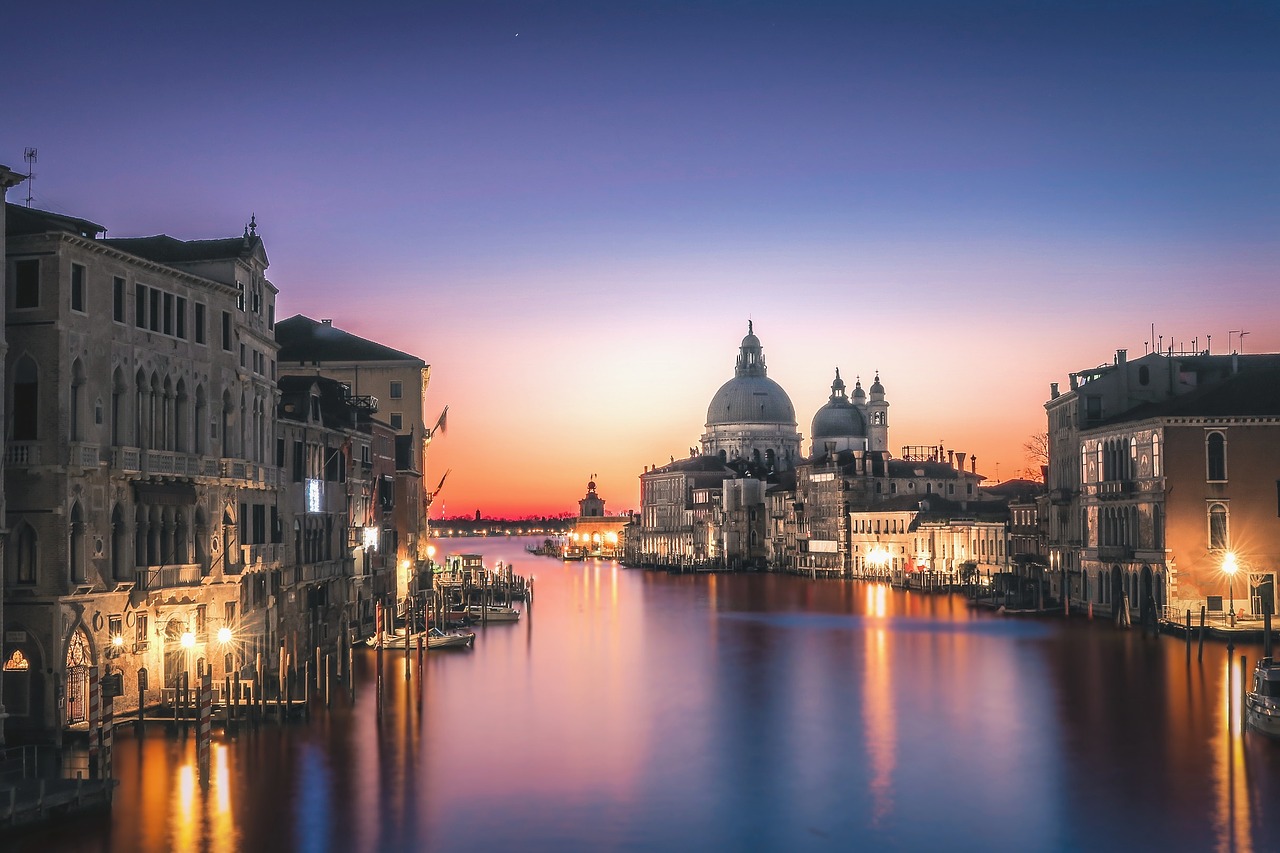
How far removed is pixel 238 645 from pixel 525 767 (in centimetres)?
648

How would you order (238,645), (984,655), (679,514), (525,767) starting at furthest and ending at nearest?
(679,514)
(984,655)
(238,645)
(525,767)

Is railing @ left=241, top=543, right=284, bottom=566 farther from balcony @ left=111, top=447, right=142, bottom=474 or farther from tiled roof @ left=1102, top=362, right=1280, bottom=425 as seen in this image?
tiled roof @ left=1102, top=362, right=1280, bottom=425

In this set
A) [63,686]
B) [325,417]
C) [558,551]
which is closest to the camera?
[63,686]

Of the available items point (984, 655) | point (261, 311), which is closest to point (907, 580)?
point (984, 655)

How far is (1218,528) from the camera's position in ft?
149

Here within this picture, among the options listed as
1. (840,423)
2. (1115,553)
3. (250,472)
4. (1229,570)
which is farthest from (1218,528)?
(840,423)

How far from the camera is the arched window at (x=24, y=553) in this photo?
23422mm

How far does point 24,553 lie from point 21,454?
1545mm

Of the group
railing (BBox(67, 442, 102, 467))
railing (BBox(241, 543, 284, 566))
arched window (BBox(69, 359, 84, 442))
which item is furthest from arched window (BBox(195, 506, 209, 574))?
arched window (BBox(69, 359, 84, 442))

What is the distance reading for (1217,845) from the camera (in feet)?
66.2

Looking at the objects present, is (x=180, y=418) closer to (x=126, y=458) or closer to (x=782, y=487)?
(x=126, y=458)

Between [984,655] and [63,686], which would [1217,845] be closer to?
[63,686]

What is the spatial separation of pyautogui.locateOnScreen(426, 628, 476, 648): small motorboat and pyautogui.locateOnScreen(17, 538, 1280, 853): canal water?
99.0 inches

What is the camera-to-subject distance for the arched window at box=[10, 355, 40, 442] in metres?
23.7
